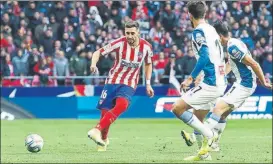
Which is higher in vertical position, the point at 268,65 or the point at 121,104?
the point at 121,104

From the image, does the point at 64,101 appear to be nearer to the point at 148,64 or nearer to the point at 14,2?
the point at 14,2

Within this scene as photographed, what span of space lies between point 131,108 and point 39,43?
426 centimetres

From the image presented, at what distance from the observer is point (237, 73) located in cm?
1480

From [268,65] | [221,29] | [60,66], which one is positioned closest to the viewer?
[221,29]

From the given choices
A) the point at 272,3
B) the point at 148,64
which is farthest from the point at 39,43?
the point at 148,64

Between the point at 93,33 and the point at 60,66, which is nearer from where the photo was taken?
the point at 60,66

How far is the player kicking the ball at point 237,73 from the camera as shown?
13953 mm

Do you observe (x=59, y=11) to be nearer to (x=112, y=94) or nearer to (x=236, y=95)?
(x=112, y=94)

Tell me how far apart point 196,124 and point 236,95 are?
2636 mm

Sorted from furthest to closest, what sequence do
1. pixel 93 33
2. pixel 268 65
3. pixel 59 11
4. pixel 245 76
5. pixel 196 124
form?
pixel 59 11
pixel 93 33
pixel 268 65
pixel 245 76
pixel 196 124

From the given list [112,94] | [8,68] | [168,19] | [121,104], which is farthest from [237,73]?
[168,19]

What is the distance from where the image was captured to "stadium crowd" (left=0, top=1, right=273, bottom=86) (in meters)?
28.2

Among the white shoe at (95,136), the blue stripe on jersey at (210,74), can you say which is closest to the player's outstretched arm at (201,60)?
the blue stripe on jersey at (210,74)

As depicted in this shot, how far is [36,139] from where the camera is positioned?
46.6 feet
